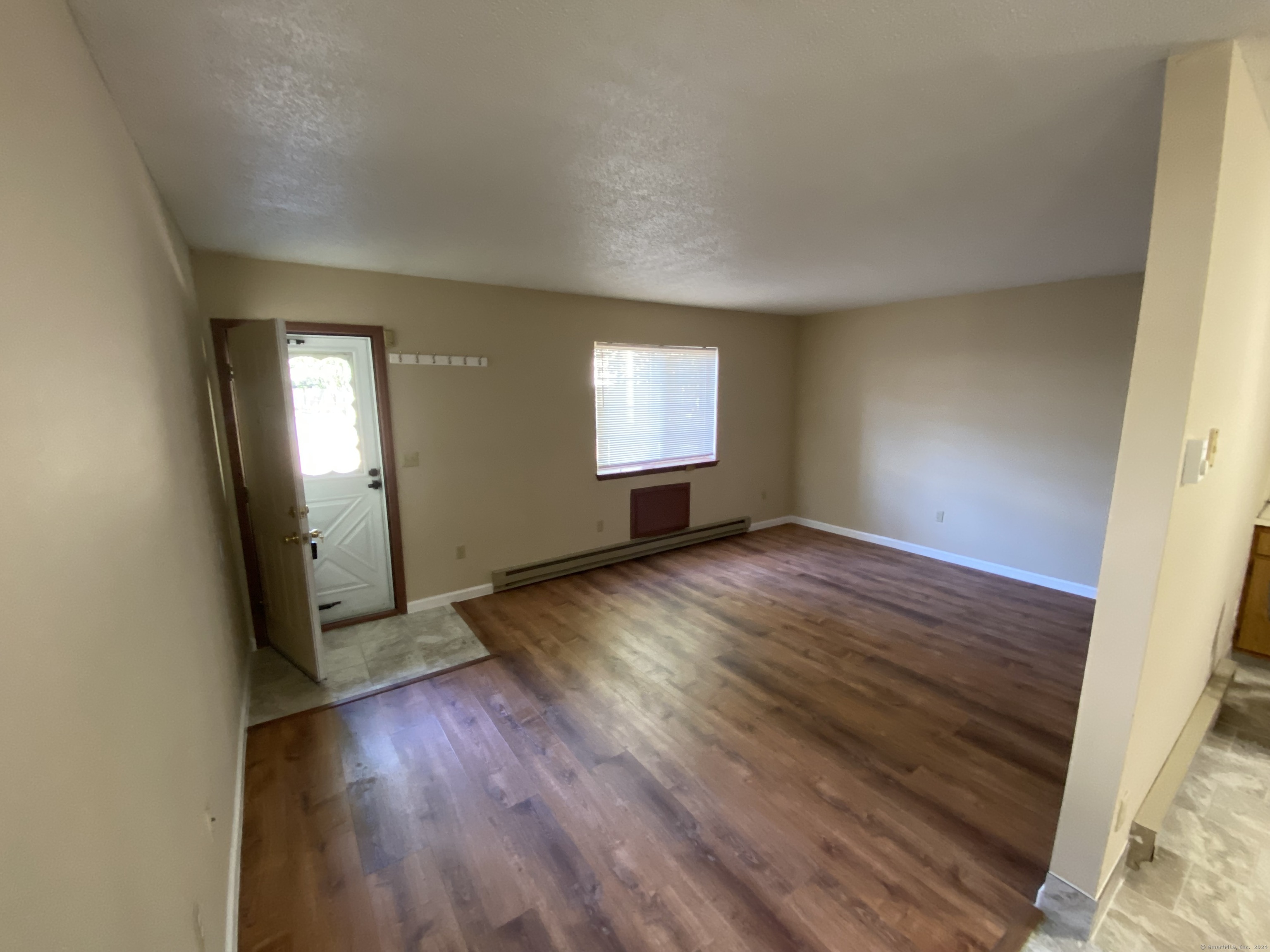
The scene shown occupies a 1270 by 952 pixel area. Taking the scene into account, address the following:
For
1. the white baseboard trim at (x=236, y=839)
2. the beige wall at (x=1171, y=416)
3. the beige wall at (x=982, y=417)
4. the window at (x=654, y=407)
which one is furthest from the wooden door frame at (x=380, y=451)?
the beige wall at (x=982, y=417)

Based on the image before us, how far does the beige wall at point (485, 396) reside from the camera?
320cm

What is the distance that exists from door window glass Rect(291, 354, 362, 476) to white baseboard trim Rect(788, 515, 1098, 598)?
473cm

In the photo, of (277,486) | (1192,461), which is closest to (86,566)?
(277,486)

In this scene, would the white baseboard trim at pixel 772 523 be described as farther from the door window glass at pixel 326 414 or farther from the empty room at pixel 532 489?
the door window glass at pixel 326 414

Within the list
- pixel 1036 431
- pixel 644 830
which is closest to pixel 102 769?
pixel 644 830

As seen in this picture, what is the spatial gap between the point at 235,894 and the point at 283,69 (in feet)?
7.86

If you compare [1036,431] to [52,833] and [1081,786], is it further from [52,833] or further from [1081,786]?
[52,833]

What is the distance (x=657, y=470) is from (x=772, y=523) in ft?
6.10

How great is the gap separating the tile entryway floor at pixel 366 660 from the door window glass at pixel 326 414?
3.71ft

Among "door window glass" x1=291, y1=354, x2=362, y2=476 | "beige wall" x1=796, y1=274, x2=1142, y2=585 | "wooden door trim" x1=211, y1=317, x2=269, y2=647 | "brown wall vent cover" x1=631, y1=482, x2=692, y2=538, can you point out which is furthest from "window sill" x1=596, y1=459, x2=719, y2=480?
"wooden door trim" x1=211, y1=317, x2=269, y2=647

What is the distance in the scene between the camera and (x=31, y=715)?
2.00 feet

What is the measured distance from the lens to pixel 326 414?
3.39m

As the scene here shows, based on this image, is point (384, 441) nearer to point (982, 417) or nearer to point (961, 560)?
point (982, 417)

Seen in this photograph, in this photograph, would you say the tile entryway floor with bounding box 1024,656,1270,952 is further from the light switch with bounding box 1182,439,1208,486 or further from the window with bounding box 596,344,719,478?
the window with bounding box 596,344,719,478
